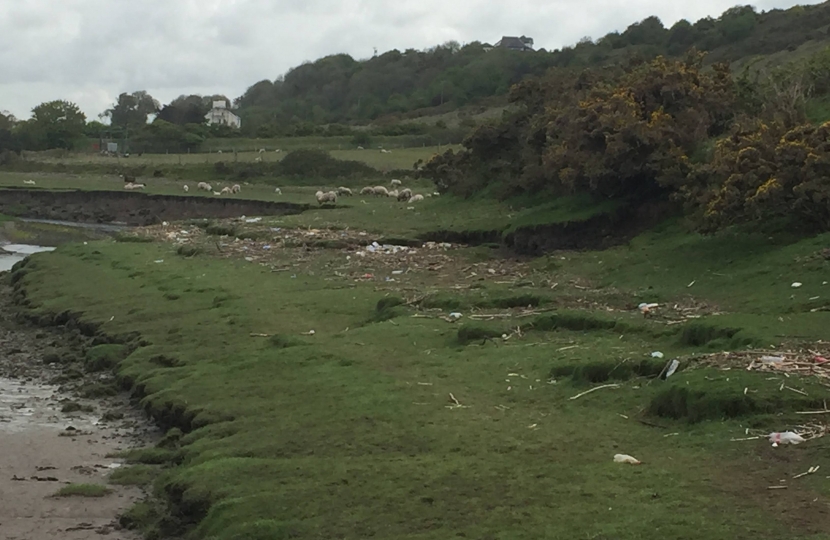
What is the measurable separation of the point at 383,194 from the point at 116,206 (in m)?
17.6

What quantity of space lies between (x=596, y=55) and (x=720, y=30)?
1394 cm

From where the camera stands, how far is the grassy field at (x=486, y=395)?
9188mm

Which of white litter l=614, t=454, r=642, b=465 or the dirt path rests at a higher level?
white litter l=614, t=454, r=642, b=465

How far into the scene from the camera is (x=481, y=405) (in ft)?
42.1

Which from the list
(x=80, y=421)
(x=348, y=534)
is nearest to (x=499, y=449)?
(x=348, y=534)

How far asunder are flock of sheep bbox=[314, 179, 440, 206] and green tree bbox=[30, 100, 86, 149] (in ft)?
194

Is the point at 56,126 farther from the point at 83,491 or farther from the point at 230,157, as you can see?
the point at 83,491

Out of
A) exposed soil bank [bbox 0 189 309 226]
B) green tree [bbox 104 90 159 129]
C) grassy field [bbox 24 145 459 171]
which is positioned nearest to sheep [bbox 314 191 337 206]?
exposed soil bank [bbox 0 189 309 226]

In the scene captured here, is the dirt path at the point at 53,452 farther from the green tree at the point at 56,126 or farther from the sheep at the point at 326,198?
the green tree at the point at 56,126

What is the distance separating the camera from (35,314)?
2608cm

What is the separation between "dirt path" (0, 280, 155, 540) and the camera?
11523 mm

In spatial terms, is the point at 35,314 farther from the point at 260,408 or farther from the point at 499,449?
the point at 499,449

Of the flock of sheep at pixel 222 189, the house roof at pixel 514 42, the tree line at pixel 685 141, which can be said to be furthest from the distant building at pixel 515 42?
the tree line at pixel 685 141

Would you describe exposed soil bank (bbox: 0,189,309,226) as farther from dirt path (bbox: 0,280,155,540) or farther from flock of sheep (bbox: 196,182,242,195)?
dirt path (bbox: 0,280,155,540)
